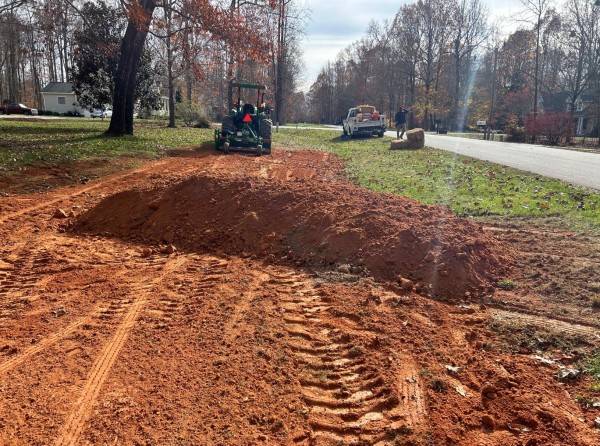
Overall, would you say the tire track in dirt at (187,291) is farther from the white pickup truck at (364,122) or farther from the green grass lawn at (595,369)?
the white pickup truck at (364,122)

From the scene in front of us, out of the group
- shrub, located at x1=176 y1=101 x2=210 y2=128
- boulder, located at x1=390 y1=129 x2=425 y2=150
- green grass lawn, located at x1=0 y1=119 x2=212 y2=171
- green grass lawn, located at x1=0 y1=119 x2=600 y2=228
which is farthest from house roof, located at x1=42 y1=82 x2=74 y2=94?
boulder, located at x1=390 y1=129 x2=425 y2=150

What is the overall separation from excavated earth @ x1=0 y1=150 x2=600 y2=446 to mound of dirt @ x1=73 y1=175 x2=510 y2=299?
30 millimetres

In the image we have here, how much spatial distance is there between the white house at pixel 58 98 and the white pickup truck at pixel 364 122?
140 ft

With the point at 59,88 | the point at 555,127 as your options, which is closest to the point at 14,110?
the point at 59,88

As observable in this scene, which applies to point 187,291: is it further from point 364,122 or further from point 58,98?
point 58,98

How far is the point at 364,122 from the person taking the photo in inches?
1246

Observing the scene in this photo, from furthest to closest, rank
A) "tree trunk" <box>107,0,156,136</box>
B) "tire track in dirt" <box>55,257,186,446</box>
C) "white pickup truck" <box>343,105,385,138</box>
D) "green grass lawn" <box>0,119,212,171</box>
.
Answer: "white pickup truck" <box>343,105,385,138</box> → "tree trunk" <box>107,0,156,136</box> → "green grass lawn" <box>0,119,212,171</box> → "tire track in dirt" <box>55,257,186,446</box>

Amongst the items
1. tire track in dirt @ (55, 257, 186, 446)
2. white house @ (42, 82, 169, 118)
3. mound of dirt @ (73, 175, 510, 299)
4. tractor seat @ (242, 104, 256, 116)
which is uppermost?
white house @ (42, 82, 169, 118)

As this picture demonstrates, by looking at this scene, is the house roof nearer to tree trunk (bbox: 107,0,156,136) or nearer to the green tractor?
tree trunk (bbox: 107,0,156,136)

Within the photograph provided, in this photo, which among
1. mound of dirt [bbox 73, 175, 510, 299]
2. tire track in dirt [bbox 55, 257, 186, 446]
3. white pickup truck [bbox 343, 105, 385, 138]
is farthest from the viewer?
white pickup truck [bbox 343, 105, 385, 138]

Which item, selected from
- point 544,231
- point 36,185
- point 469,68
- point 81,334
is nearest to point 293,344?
point 81,334

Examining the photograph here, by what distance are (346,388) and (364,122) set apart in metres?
29.8

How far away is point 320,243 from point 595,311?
10.4 ft

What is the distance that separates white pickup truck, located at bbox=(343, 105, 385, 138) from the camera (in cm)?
3153
